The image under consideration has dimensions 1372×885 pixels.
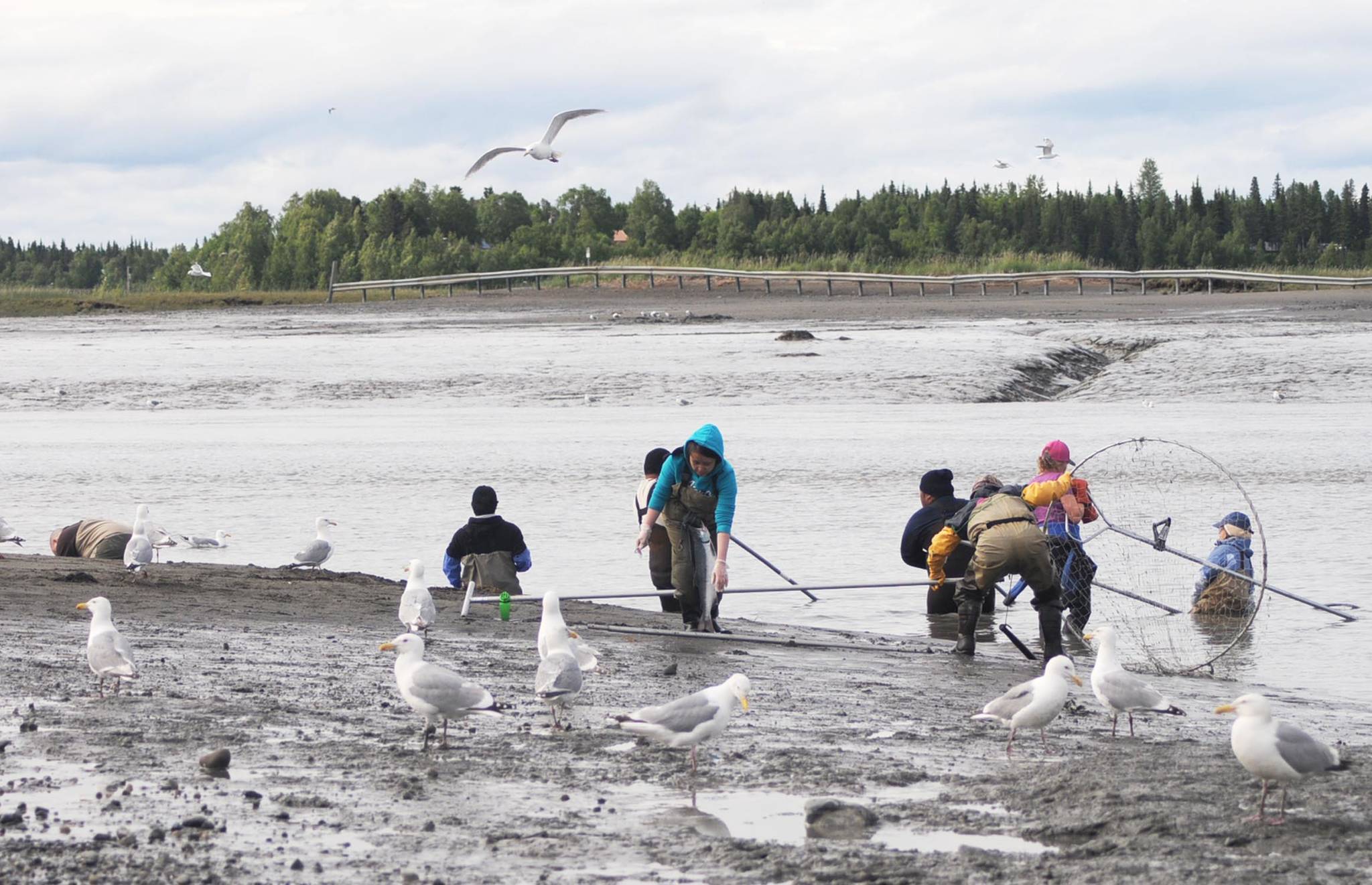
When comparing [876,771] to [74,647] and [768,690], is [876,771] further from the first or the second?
[74,647]

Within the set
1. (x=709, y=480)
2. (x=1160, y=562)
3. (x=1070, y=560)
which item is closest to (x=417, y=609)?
(x=709, y=480)

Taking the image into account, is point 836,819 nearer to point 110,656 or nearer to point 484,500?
point 110,656

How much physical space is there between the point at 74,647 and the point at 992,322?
120 ft

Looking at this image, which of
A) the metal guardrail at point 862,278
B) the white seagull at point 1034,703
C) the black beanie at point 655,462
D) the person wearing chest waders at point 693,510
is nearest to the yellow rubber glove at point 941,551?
the person wearing chest waders at point 693,510

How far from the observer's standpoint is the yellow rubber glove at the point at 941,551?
10.8 metres

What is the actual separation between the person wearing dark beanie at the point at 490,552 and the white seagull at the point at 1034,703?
5167mm

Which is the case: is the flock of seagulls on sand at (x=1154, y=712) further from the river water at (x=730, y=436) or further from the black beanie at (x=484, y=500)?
the black beanie at (x=484, y=500)

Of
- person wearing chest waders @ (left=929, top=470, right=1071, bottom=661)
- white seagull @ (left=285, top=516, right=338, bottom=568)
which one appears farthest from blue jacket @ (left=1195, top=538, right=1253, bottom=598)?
white seagull @ (left=285, top=516, right=338, bottom=568)

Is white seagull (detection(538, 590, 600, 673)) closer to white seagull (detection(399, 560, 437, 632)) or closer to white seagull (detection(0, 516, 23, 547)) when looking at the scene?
white seagull (detection(399, 560, 437, 632))

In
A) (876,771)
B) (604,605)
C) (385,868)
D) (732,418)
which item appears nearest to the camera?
(385,868)

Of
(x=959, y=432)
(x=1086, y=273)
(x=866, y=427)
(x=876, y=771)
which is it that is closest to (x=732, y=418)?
(x=866, y=427)

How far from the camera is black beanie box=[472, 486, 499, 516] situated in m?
11.6

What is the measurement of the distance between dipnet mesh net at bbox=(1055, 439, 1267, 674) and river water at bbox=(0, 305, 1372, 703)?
0.09 meters

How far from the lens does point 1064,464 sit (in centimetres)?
Result: 1122
